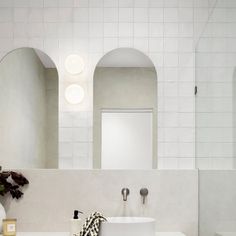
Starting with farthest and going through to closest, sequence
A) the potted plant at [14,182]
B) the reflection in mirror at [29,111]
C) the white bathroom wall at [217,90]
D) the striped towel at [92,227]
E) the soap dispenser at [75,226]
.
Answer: the reflection in mirror at [29,111]
the potted plant at [14,182]
the soap dispenser at [75,226]
the striped towel at [92,227]
the white bathroom wall at [217,90]

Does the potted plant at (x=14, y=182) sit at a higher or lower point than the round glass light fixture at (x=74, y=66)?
lower

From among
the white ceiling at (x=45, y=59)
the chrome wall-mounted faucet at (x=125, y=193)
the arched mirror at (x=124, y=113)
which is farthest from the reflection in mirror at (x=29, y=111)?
the chrome wall-mounted faucet at (x=125, y=193)

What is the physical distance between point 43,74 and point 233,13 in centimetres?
154

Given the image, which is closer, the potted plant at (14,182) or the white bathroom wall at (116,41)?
the potted plant at (14,182)

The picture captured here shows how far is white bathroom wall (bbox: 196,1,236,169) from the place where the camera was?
246 centimetres

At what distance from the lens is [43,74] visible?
11.7 feet

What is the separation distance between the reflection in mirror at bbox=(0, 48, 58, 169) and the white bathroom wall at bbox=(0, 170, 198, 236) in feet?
0.48

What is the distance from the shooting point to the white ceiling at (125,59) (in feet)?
11.8

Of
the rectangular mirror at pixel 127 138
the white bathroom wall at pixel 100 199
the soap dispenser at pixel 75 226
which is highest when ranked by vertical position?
the rectangular mirror at pixel 127 138

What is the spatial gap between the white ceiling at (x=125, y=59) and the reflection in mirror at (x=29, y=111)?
36cm

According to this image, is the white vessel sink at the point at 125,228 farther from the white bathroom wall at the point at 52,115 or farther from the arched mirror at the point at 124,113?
the white bathroom wall at the point at 52,115

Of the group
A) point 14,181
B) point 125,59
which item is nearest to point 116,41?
point 125,59

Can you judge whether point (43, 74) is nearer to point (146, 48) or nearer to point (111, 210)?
point (146, 48)

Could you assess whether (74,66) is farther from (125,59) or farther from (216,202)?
(216,202)
